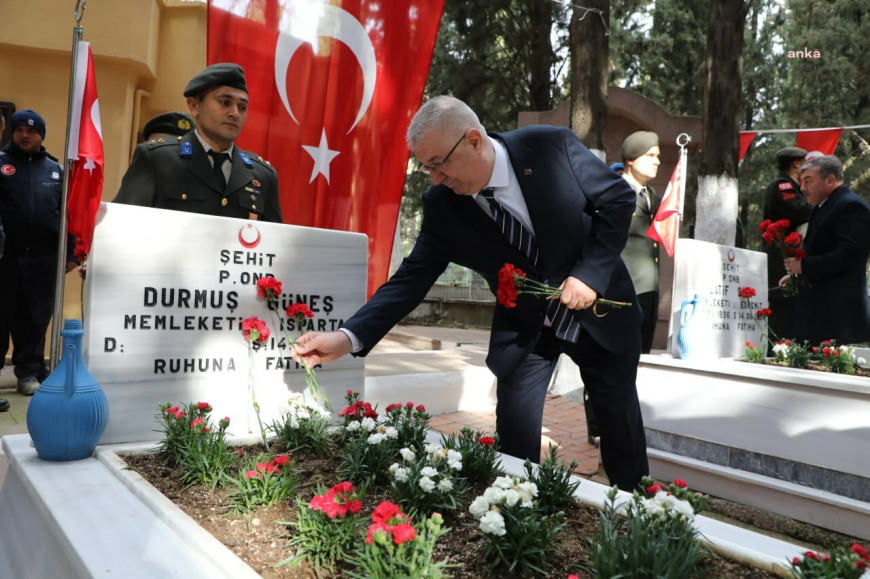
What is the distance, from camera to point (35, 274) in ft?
17.6

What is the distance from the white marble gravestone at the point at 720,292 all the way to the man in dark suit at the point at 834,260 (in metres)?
0.29

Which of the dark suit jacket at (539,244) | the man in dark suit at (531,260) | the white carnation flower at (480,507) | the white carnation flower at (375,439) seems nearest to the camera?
the white carnation flower at (480,507)

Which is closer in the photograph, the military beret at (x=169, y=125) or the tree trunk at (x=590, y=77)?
the military beret at (x=169, y=125)

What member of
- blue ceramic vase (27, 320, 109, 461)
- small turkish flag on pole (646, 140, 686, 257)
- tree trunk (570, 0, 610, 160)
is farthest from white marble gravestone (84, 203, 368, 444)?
tree trunk (570, 0, 610, 160)

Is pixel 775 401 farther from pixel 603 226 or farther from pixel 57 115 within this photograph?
pixel 57 115

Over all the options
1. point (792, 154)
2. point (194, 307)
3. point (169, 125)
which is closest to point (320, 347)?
point (194, 307)

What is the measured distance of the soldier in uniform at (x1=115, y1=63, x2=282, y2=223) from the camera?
3.20 m

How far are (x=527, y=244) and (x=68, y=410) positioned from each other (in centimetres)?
158

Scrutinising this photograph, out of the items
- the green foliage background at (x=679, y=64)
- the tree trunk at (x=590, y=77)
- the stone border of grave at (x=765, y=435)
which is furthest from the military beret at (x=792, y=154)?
the green foliage background at (x=679, y=64)

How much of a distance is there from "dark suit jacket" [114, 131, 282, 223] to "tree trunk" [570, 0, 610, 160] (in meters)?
4.37

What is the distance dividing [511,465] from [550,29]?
13.2 m

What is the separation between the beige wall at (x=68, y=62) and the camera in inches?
273

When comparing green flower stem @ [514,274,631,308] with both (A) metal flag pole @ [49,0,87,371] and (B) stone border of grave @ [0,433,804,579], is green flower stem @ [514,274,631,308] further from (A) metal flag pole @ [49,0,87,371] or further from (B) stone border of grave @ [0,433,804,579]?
(A) metal flag pole @ [49,0,87,371]

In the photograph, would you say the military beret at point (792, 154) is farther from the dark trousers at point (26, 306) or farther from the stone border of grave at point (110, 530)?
the dark trousers at point (26, 306)
